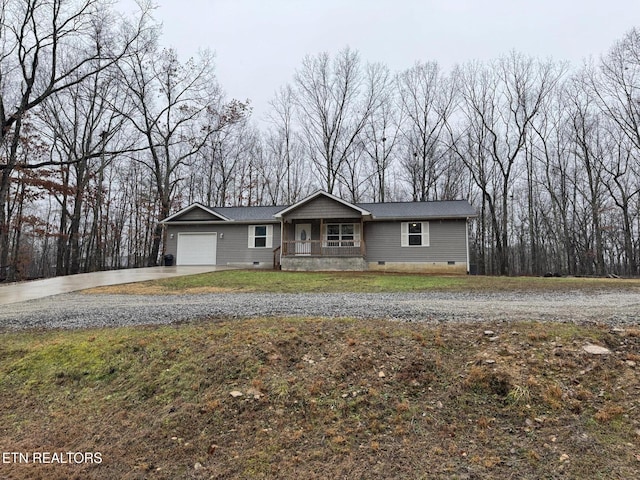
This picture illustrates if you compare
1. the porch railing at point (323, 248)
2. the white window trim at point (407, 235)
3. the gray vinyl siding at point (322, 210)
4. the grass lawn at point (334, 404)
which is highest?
the gray vinyl siding at point (322, 210)

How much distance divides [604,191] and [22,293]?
103ft

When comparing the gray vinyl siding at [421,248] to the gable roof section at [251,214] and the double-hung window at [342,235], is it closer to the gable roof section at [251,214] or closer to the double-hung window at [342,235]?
the double-hung window at [342,235]

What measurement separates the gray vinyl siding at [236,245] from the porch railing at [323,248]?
128cm

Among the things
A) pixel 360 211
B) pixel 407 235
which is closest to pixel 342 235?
pixel 360 211

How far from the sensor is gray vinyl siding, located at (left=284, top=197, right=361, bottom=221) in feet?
57.3

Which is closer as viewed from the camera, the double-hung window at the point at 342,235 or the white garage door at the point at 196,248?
the double-hung window at the point at 342,235

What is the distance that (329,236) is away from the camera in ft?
60.8

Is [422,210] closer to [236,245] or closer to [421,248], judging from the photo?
[421,248]

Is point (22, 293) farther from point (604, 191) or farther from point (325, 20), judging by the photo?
point (604, 191)

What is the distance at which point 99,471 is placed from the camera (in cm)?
243

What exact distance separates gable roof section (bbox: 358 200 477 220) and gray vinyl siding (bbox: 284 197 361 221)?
1.46m

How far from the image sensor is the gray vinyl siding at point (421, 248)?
1723 cm

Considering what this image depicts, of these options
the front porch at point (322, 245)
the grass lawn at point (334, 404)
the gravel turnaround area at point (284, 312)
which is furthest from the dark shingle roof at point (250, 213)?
the grass lawn at point (334, 404)

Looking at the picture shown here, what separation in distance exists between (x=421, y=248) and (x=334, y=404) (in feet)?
50.7
